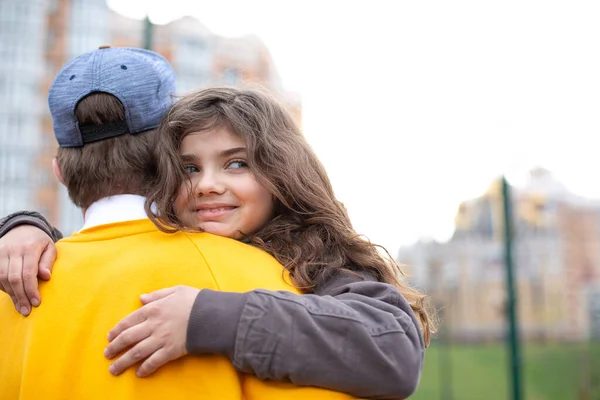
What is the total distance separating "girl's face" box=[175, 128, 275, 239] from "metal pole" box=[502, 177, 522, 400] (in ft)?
12.4

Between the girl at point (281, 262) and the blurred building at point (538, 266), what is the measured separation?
21688mm

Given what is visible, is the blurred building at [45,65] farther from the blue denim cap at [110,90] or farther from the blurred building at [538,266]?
the blurred building at [538,266]

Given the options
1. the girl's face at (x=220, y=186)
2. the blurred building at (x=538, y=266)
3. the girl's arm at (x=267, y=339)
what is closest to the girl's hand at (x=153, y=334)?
the girl's arm at (x=267, y=339)

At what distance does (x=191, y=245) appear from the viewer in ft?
3.87

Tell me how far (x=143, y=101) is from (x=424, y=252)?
27.1 metres

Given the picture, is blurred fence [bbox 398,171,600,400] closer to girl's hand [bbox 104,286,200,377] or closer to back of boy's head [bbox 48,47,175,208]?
back of boy's head [bbox 48,47,175,208]

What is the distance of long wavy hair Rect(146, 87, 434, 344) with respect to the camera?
1.32 m

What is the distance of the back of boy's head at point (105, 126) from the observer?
1.30 metres

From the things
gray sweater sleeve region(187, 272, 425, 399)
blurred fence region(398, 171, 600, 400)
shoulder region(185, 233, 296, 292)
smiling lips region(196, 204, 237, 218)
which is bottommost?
blurred fence region(398, 171, 600, 400)

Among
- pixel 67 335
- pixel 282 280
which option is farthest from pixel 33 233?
pixel 282 280

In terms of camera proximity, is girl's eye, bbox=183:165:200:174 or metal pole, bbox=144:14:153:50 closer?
girl's eye, bbox=183:165:200:174

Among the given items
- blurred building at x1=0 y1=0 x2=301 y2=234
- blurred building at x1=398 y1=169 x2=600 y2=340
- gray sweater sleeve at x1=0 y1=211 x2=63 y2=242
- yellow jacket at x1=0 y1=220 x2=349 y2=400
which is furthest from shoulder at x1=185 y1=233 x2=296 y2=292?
blurred building at x1=398 y1=169 x2=600 y2=340

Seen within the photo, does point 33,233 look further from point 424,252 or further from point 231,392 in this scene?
point 424,252

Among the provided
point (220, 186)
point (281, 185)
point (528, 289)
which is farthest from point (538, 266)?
point (220, 186)
